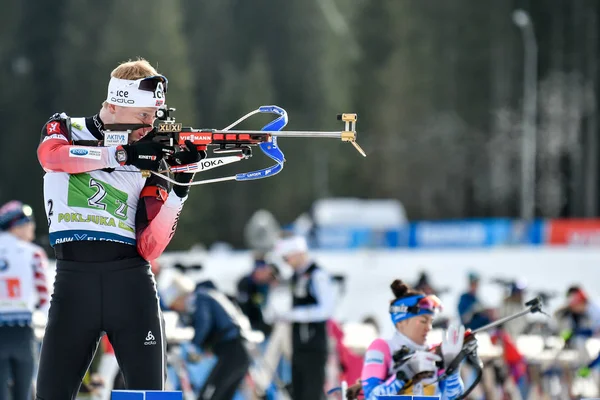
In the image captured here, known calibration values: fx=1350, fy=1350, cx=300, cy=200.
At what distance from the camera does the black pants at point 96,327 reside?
16.0 ft

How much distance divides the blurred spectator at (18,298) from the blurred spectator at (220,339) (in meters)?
1.97

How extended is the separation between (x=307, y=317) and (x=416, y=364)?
4.67 metres

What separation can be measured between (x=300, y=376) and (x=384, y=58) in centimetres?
5275

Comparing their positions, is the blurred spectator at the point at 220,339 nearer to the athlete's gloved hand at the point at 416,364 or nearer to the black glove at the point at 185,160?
the athlete's gloved hand at the point at 416,364

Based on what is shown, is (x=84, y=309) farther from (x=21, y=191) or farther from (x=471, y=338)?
(x=21, y=191)

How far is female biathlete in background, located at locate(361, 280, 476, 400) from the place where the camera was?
6.27m

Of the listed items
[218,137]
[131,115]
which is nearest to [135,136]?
[131,115]

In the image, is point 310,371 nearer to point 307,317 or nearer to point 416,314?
point 307,317

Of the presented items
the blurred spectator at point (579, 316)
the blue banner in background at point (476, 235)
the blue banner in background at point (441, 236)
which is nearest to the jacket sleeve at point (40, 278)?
the blurred spectator at point (579, 316)

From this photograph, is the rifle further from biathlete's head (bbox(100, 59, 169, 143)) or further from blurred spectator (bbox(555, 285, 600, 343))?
blurred spectator (bbox(555, 285, 600, 343))

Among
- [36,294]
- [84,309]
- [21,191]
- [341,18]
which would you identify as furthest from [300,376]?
[341,18]

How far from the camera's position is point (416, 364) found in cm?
650

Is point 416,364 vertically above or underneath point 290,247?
underneath

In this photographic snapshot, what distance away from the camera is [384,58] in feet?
208
